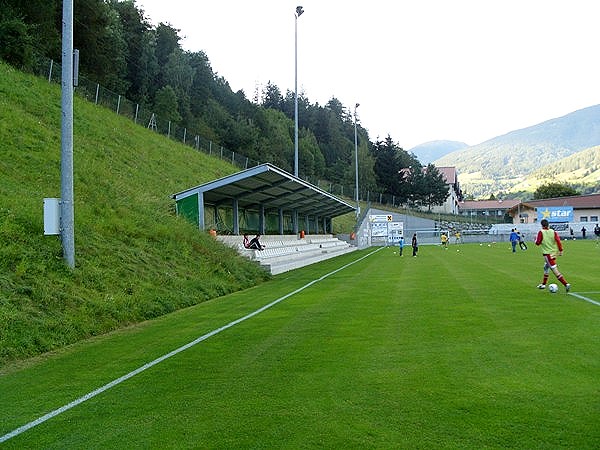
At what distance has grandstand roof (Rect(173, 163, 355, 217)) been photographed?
24.7 metres

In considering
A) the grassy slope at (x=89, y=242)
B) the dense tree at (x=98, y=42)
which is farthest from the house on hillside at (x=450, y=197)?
the grassy slope at (x=89, y=242)

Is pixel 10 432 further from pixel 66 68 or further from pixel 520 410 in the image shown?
pixel 66 68

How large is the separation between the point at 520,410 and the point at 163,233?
1660cm

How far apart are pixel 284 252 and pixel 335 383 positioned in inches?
1034

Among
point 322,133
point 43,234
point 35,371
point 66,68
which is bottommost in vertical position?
point 35,371

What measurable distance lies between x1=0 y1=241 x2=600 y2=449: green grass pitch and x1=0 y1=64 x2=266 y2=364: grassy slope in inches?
44.7

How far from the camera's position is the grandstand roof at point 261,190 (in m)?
24.7

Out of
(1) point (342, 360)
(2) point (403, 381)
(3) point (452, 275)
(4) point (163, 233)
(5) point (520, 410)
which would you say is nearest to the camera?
(5) point (520, 410)

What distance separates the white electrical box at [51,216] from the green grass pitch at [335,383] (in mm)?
3145

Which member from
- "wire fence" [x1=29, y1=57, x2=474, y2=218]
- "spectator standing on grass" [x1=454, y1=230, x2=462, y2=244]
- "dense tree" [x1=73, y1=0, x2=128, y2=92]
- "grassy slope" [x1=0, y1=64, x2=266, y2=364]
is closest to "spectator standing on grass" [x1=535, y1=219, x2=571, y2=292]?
"grassy slope" [x1=0, y1=64, x2=266, y2=364]

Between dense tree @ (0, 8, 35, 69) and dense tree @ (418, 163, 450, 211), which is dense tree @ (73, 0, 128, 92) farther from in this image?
dense tree @ (418, 163, 450, 211)

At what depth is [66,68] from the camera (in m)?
13.5

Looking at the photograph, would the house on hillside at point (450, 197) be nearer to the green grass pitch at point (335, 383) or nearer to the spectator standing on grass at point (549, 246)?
the spectator standing on grass at point (549, 246)

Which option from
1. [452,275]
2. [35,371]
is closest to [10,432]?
[35,371]
